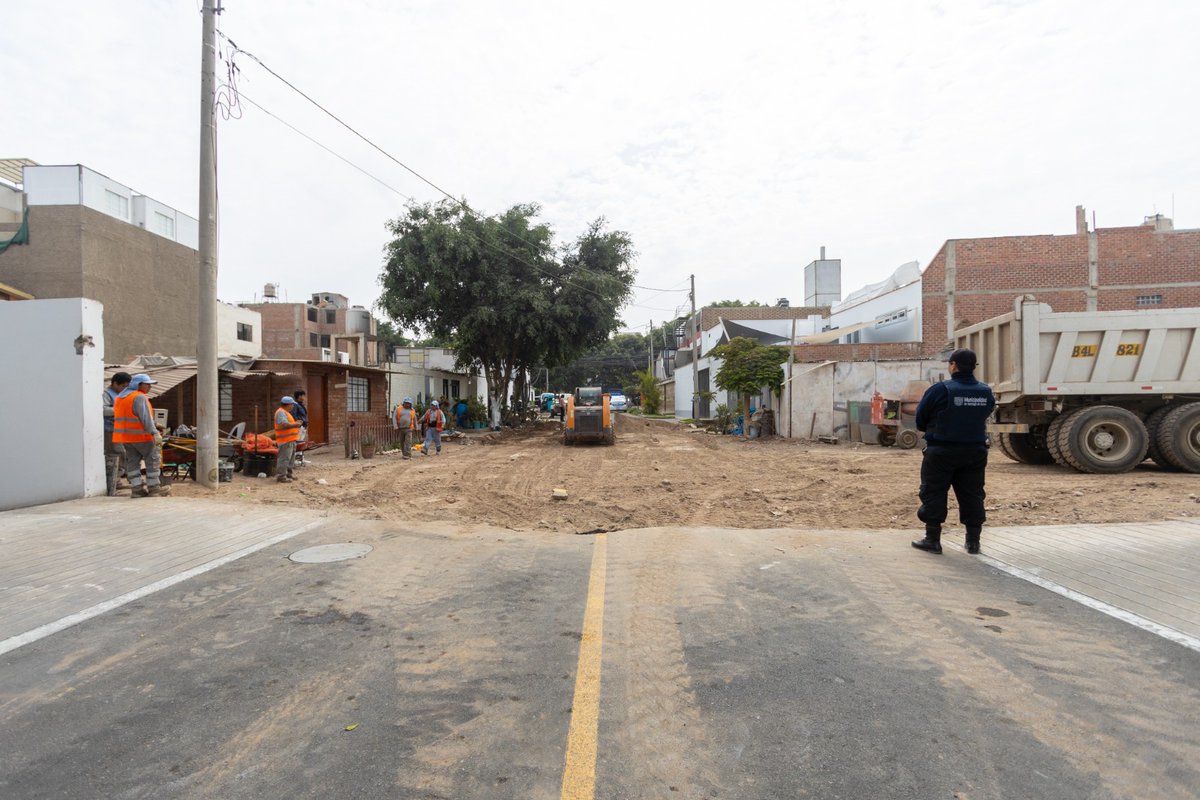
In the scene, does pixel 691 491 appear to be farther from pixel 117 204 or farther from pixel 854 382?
pixel 117 204

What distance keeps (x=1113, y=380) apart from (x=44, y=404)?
1622 centimetres

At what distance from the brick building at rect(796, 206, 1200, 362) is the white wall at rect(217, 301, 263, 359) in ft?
94.8

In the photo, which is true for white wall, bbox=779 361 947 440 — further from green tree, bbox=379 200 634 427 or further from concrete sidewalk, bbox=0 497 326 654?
concrete sidewalk, bbox=0 497 326 654

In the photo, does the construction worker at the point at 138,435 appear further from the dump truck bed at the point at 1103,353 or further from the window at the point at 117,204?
the window at the point at 117,204

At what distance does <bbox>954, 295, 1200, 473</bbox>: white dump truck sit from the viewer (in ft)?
37.7

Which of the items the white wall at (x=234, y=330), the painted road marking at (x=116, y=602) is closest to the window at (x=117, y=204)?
the white wall at (x=234, y=330)

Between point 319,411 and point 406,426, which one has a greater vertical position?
point 319,411

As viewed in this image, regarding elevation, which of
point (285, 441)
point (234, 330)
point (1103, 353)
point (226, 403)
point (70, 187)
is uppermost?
point (70, 187)

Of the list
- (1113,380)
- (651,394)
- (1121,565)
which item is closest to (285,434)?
(1121,565)

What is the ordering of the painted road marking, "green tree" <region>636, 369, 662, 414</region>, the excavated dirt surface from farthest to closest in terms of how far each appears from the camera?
"green tree" <region>636, 369, 662, 414</region>, the excavated dirt surface, the painted road marking

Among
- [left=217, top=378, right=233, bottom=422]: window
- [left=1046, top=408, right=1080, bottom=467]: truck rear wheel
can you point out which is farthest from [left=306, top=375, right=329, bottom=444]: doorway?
[left=1046, top=408, right=1080, bottom=467]: truck rear wheel

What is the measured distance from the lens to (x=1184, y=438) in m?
11.4

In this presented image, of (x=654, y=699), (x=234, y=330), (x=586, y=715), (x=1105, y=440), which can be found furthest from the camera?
(x=234, y=330)

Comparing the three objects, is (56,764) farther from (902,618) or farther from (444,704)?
(902,618)
